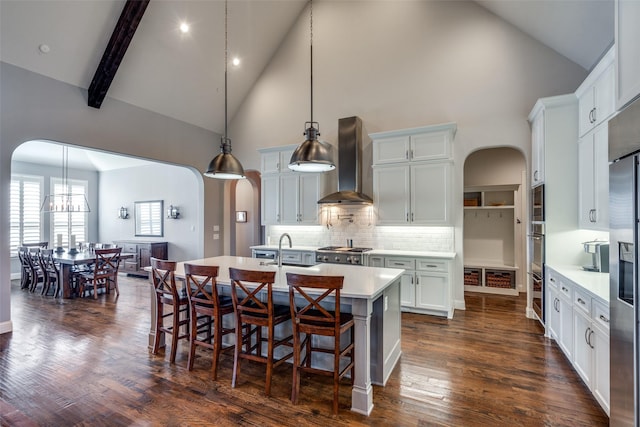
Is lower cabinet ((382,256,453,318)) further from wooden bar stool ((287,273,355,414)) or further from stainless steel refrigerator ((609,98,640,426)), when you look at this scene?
stainless steel refrigerator ((609,98,640,426))

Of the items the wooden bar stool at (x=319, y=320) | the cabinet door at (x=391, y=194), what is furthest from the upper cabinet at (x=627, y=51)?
the cabinet door at (x=391, y=194)

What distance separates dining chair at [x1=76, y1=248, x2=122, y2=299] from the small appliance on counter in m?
7.57

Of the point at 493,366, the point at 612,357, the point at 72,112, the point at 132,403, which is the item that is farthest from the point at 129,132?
the point at 612,357

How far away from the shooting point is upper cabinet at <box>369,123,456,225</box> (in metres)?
4.80

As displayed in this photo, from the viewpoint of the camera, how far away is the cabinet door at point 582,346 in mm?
2578

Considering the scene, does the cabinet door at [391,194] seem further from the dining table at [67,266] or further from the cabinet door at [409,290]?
the dining table at [67,266]

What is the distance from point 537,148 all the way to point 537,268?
5.48 feet

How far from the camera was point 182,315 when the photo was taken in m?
4.30

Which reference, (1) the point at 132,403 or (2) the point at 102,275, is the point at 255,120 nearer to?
(2) the point at 102,275

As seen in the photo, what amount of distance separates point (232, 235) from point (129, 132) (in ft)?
10.7

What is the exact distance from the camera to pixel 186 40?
5.49m

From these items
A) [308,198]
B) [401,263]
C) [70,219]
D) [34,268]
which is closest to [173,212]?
[34,268]

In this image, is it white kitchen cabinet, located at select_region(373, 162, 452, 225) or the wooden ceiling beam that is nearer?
the wooden ceiling beam

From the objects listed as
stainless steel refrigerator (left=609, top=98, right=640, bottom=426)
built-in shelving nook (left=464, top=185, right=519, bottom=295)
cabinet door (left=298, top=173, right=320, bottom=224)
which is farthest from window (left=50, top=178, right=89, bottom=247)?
stainless steel refrigerator (left=609, top=98, right=640, bottom=426)
